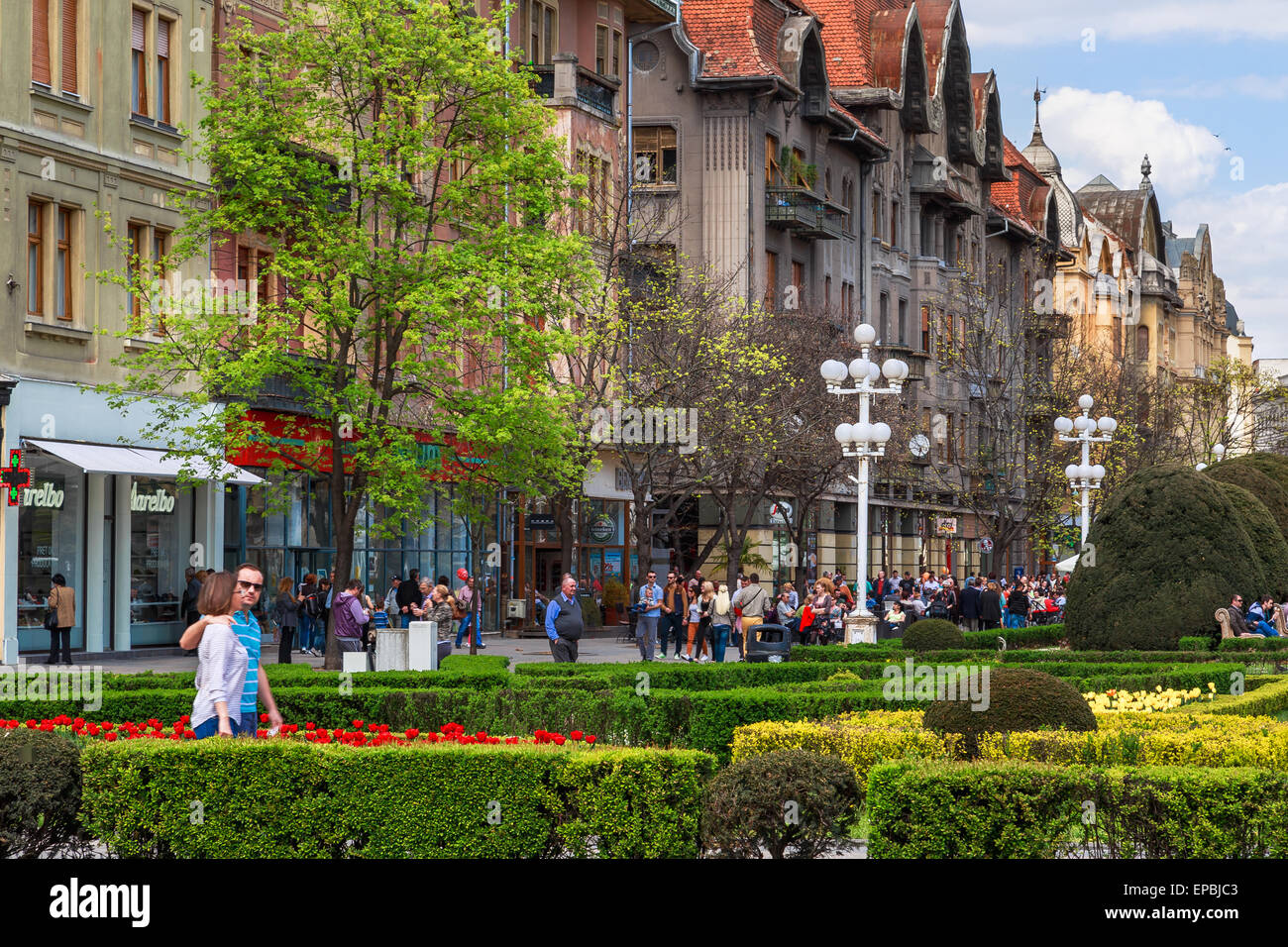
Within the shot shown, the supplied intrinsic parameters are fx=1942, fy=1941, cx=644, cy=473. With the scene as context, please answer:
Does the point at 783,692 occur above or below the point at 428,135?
below

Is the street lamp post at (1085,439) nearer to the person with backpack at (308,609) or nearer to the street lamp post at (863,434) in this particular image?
the street lamp post at (863,434)

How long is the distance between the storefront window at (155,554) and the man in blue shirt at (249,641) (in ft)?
70.2

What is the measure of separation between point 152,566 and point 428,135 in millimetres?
9633

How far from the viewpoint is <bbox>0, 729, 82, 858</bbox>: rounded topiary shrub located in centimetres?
1132

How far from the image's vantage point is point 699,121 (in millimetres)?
54250

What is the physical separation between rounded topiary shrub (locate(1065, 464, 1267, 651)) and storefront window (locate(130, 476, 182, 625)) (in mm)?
15497

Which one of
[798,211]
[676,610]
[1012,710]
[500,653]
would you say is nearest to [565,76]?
[798,211]

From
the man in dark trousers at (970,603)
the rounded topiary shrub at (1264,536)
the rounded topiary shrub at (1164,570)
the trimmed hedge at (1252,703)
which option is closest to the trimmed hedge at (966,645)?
the rounded topiary shrub at (1164,570)

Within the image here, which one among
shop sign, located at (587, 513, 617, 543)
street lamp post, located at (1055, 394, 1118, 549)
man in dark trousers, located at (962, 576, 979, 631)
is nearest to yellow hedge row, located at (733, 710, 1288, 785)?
man in dark trousers, located at (962, 576, 979, 631)

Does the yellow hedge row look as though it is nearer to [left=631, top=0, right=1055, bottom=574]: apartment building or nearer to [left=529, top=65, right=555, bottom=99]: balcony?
[left=529, top=65, right=555, bottom=99]: balcony

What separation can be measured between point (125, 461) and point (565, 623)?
362 inches
